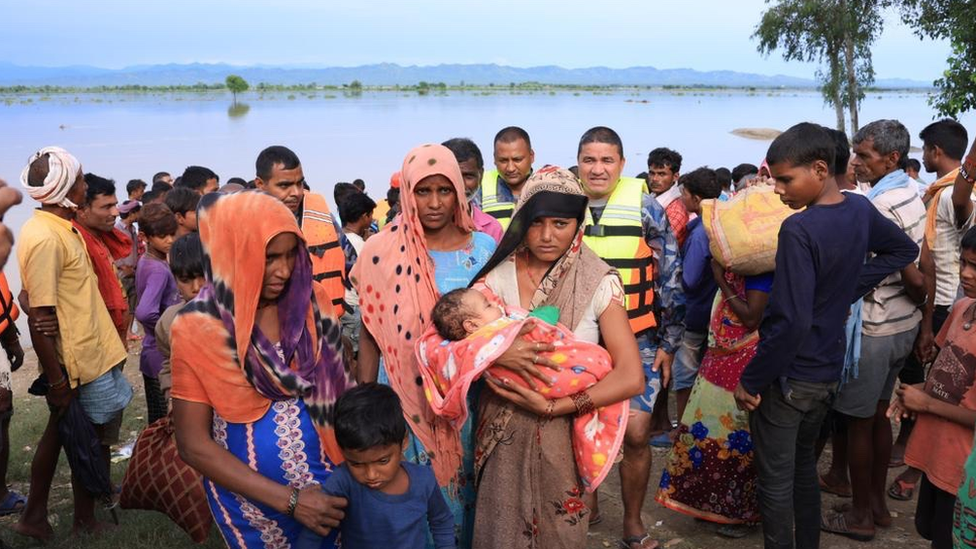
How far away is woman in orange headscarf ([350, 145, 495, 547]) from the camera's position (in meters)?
3.13

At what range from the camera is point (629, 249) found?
13.5 ft

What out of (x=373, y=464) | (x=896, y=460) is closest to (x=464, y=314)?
(x=373, y=464)

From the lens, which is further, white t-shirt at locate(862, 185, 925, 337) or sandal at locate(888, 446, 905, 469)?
sandal at locate(888, 446, 905, 469)

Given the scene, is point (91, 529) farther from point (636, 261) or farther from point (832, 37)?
point (832, 37)

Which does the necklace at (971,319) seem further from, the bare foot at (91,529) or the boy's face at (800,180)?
the bare foot at (91,529)

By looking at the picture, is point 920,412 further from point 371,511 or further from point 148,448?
point 148,448

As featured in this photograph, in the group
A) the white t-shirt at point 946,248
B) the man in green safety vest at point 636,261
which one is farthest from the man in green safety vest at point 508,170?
the white t-shirt at point 946,248

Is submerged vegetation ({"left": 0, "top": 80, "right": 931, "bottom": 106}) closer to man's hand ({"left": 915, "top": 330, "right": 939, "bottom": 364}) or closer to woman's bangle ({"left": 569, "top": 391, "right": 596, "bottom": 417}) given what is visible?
man's hand ({"left": 915, "top": 330, "right": 939, "bottom": 364})

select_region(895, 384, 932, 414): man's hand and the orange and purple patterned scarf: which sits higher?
the orange and purple patterned scarf

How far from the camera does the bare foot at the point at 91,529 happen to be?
13.7ft

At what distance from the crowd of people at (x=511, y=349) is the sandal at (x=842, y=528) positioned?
12 mm

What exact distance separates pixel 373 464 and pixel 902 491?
351cm

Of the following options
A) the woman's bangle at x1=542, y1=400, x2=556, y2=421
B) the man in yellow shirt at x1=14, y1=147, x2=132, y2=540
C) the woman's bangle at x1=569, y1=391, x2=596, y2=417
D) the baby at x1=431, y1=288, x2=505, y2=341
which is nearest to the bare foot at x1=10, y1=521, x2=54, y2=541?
the man in yellow shirt at x1=14, y1=147, x2=132, y2=540

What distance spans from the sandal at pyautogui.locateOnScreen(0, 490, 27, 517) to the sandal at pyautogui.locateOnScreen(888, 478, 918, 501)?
5138 millimetres
